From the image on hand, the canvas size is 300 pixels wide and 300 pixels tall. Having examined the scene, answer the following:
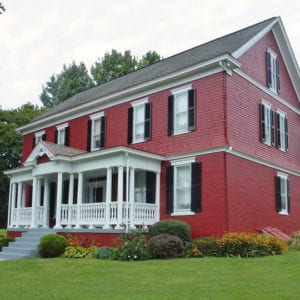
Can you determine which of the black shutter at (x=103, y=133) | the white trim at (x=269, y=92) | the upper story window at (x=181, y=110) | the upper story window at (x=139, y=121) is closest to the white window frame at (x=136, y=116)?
the upper story window at (x=139, y=121)

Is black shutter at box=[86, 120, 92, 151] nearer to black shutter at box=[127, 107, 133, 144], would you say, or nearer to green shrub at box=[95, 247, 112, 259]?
black shutter at box=[127, 107, 133, 144]

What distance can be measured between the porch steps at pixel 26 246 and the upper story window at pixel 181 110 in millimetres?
6668

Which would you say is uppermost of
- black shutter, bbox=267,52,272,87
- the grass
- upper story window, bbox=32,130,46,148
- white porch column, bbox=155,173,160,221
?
black shutter, bbox=267,52,272,87

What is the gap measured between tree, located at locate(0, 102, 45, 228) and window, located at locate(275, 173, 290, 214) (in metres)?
26.2

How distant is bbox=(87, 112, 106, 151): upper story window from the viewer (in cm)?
2209

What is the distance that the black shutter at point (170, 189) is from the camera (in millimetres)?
18094

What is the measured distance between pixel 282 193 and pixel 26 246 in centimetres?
1170

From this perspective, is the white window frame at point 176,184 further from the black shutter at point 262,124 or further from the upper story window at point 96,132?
the upper story window at point 96,132

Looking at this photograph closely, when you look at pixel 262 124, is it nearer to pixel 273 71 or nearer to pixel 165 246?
pixel 273 71

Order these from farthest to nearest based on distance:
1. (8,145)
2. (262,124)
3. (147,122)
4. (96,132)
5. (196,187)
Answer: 1. (8,145)
2. (96,132)
3. (147,122)
4. (262,124)
5. (196,187)

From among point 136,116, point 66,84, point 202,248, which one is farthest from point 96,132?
point 66,84

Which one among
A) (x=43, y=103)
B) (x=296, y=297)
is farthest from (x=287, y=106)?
(x=43, y=103)

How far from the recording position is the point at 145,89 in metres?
20.0

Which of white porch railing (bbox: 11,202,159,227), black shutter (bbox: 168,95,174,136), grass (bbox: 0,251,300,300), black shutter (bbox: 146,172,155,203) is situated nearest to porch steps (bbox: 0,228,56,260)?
white porch railing (bbox: 11,202,159,227)
